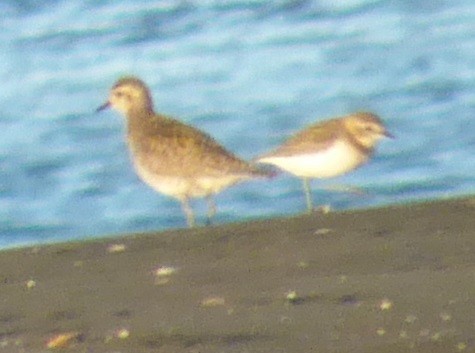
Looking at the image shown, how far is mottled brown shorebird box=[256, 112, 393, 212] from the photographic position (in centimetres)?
823

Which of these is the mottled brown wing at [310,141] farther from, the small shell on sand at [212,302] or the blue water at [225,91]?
the small shell on sand at [212,302]

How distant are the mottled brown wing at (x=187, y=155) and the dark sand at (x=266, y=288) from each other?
1.68 meters

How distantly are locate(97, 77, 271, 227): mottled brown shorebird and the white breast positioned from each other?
39cm

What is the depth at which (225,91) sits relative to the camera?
12.6 m

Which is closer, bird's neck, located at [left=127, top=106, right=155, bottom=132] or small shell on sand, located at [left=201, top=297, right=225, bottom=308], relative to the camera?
small shell on sand, located at [left=201, top=297, right=225, bottom=308]

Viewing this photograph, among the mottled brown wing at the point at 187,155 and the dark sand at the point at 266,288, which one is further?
the mottled brown wing at the point at 187,155

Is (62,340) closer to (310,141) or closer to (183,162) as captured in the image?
(183,162)

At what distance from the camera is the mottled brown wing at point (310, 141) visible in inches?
324

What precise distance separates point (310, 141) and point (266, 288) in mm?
3249

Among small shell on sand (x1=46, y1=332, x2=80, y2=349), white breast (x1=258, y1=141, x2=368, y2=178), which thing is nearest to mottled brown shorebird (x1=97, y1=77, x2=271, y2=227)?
white breast (x1=258, y1=141, x2=368, y2=178)

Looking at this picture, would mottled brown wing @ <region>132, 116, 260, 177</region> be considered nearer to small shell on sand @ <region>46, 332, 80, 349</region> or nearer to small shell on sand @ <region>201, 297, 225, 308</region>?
small shell on sand @ <region>201, 297, 225, 308</region>

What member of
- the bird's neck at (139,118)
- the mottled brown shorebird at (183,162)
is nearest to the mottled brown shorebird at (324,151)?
the mottled brown shorebird at (183,162)

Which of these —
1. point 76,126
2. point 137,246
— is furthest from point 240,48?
point 137,246

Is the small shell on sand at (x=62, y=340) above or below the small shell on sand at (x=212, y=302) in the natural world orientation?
below
